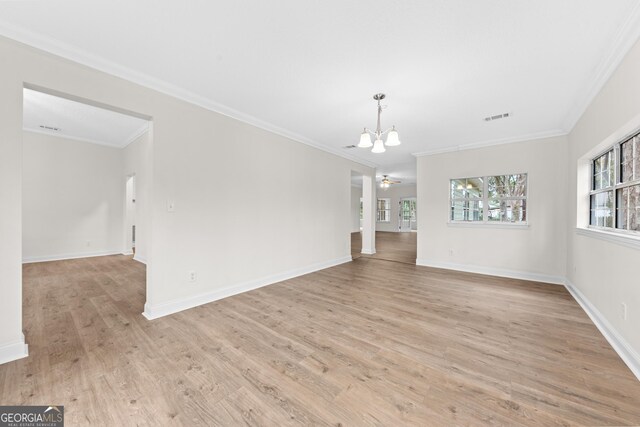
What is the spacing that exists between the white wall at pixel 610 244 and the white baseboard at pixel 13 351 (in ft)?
15.6

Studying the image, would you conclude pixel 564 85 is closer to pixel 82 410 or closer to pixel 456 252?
pixel 456 252

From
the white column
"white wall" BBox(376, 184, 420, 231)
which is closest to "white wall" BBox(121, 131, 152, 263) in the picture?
the white column

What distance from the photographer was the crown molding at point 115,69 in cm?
197

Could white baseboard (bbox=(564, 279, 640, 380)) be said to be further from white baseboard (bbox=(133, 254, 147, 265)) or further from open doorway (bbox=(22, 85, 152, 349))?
white baseboard (bbox=(133, 254, 147, 265))

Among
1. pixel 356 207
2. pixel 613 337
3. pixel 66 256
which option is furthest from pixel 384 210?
pixel 66 256

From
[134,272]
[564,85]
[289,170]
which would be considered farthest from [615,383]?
[134,272]

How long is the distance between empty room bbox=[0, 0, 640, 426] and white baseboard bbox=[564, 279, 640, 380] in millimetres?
28

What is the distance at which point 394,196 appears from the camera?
13.7m

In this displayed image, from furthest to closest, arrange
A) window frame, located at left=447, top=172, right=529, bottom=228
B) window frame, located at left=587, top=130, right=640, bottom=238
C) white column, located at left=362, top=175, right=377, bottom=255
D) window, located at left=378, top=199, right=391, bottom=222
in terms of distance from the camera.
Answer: window, located at left=378, top=199, right=391, bottom=222
white column, located at left=362, top=175, right=377, bottom=255
window frame, located at left=447, top=172, right=529, bottom=228
window frame, located at left=587, top=130, right=640, bottom=238

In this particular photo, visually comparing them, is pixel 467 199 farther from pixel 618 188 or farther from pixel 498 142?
pixel 618 188

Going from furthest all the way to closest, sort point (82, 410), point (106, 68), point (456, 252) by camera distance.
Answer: point (456, 252) → point (106, 68) → point (82, 410)

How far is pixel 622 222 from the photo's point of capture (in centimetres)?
256

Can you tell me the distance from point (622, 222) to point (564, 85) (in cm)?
158

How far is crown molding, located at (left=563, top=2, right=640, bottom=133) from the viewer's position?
178cm
